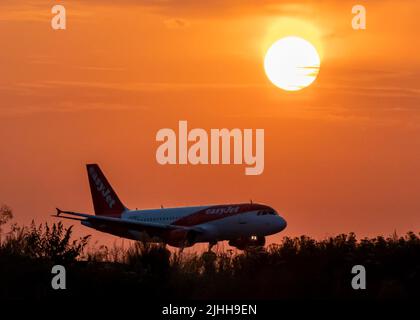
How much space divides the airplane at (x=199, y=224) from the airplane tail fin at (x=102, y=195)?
6.31 metres

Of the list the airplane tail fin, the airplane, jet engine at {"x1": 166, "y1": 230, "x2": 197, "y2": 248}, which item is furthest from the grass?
the airplane tail fin

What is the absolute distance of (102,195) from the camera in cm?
13725

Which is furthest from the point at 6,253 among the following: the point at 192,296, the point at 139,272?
the point at 192,296

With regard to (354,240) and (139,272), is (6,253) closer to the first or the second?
(139,272)

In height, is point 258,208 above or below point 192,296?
above

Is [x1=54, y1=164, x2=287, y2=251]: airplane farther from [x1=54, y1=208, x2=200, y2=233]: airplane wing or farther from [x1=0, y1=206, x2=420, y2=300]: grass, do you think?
[x1=0, y1=206, x2=420, y2=300]: grass

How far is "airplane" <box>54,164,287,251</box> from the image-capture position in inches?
3984

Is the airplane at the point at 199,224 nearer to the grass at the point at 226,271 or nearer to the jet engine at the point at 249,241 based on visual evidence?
the jet engine at the point at 249,241

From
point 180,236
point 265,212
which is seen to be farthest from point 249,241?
point 180,236

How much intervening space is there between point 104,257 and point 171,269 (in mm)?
4260

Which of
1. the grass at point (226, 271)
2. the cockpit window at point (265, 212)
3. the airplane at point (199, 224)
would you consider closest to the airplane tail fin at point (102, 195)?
the airplane at point (199, 224)

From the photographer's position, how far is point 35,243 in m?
58.8

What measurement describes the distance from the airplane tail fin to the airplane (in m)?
6.31
